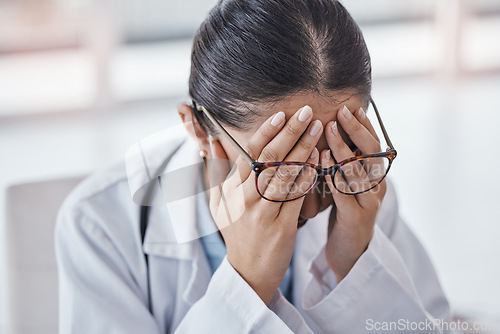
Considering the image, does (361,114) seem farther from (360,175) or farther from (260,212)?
(260,212)

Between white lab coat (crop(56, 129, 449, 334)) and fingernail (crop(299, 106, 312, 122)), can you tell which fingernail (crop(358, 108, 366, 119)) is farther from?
white lab coat (crop(56, 129, 449, 334))

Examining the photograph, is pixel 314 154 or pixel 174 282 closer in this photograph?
pixel 314 154

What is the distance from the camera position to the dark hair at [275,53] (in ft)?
2.76

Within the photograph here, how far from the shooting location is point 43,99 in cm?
426

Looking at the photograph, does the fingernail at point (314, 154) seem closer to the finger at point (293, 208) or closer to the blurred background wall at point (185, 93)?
the finger at point (293, 208)

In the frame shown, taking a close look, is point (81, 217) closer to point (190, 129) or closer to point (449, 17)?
point (190, 129)

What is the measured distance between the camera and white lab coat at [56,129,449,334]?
0.96 metres

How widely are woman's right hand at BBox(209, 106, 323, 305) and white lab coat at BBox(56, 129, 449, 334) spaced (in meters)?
0.03

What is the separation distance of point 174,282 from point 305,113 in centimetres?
43

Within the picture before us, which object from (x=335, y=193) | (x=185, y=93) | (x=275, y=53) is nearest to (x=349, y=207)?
(x=335, y=193)

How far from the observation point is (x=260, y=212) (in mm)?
901

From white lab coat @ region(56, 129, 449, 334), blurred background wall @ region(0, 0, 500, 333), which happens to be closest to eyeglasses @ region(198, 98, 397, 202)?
white lab coat @ region(56, 129, 449, 334)

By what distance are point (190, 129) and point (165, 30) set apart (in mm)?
3916

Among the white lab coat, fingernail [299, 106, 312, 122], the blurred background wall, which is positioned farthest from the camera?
the blurred background wall
